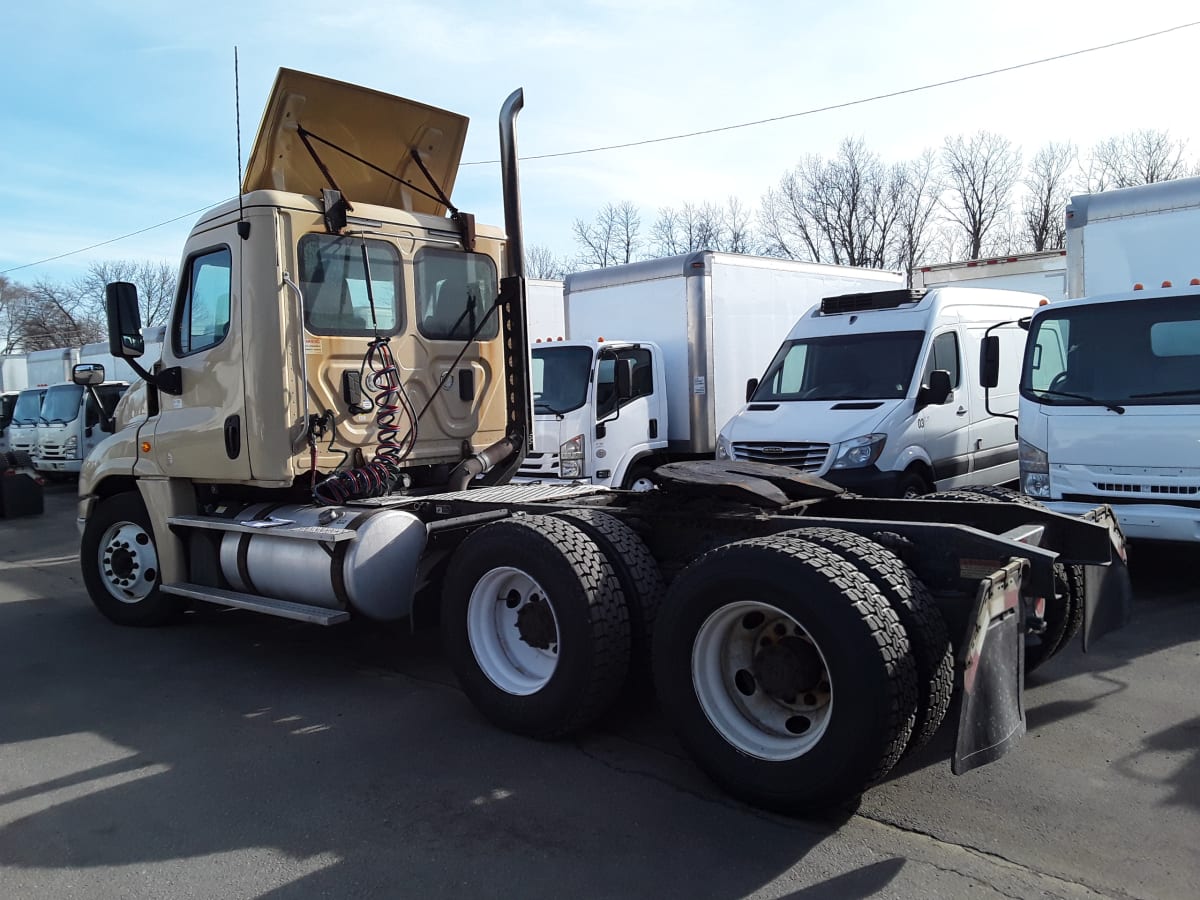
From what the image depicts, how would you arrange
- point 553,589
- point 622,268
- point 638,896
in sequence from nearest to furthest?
point 638,896, point 553,589, point 622,268

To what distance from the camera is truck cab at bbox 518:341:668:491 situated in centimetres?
A: 996

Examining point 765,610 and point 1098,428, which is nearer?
point 765,610

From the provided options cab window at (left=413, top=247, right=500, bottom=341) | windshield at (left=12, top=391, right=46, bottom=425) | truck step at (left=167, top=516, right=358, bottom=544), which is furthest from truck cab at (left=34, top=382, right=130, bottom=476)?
cab window at (left=413, top=247, right=500, bottom=341)

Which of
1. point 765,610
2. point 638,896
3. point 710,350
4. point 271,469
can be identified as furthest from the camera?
point 710,350

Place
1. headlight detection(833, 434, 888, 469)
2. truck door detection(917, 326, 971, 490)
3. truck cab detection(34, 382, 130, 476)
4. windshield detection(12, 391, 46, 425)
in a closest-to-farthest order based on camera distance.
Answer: headlight detection(833, 434, 888, 469), truck door detection(917, 326, 971, 490), truck cab detection(34, 382, 130, 476), windshield detection(12, 391, 46, 425)

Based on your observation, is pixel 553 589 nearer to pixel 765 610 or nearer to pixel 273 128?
pixel 765 610

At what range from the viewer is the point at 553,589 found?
455 centimetres

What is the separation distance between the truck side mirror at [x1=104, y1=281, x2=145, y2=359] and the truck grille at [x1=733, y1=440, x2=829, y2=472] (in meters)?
5.26

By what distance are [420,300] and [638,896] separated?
4628 millimetres

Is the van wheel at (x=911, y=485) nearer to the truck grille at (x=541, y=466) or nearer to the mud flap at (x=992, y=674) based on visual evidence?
the truck grille at (x=541, y=466)

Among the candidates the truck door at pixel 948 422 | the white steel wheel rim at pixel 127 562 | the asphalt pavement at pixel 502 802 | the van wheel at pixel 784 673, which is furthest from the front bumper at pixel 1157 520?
the white steel wheel rim at pixel 127 562

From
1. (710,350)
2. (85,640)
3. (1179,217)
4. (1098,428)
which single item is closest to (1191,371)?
(1098,428)

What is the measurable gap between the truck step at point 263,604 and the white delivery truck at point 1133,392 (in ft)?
17.2

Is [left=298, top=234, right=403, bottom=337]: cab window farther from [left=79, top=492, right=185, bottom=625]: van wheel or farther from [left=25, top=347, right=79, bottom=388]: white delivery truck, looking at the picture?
[left=25, top=347, right=79, bottom=388]: white delivery truck
